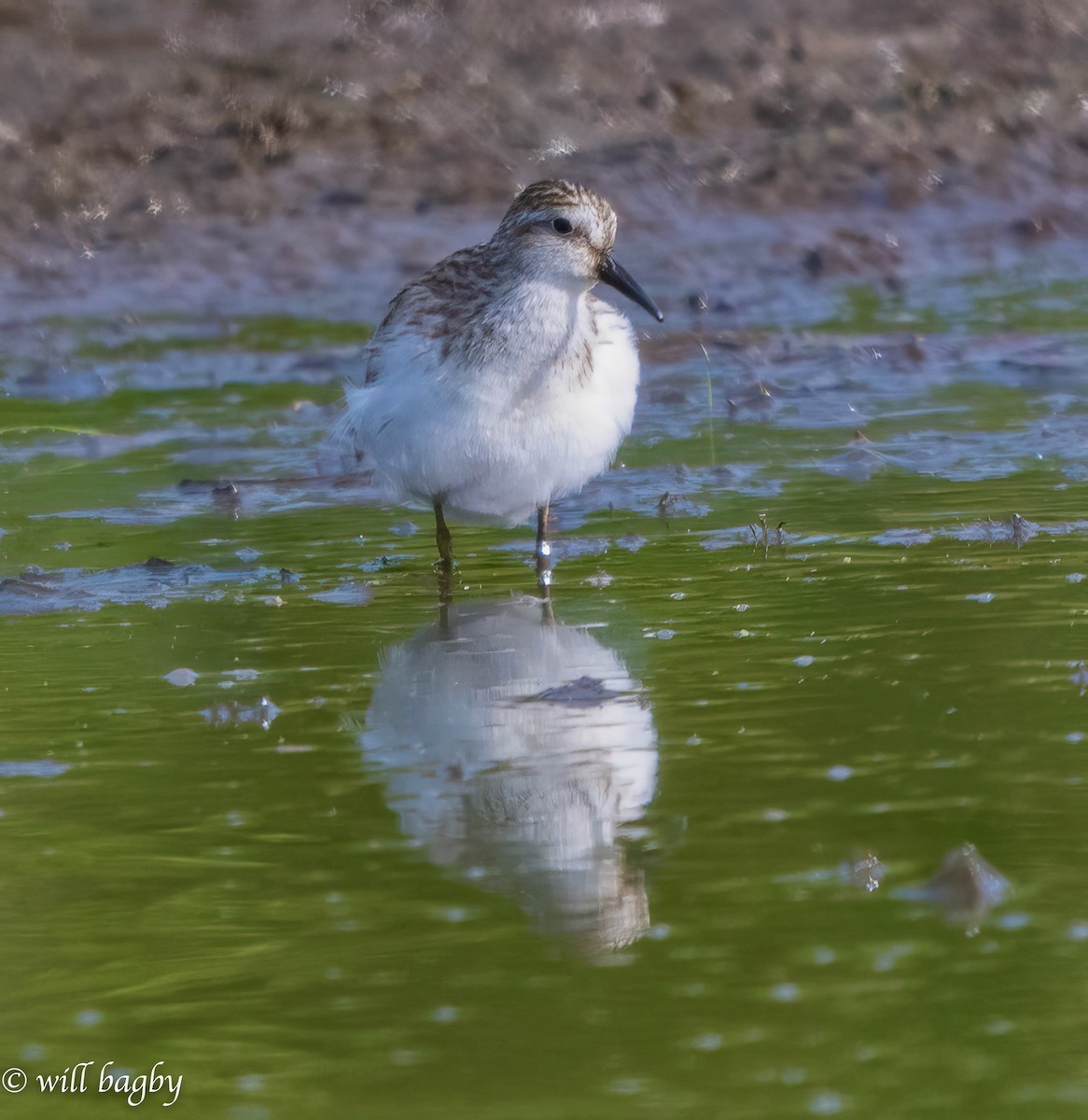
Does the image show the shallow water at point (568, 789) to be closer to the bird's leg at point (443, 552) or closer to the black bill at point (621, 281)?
the bird's leg at point (443, 552)

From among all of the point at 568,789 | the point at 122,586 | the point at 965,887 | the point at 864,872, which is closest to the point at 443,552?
the point at 122,586

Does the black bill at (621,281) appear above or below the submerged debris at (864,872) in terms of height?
above

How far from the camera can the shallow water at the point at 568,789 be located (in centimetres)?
286

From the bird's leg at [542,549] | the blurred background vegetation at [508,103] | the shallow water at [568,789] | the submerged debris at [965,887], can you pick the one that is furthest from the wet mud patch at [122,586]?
the blurred background vegetation at [508,103]

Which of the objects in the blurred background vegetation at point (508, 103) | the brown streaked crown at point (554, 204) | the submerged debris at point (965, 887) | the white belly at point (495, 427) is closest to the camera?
the submerged debris at point (965, 887)

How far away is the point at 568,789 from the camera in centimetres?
389

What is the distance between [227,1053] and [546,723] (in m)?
1.56

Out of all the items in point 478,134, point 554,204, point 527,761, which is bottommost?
point 527,761

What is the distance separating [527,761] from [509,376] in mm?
1967

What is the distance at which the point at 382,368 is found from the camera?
20.1ft

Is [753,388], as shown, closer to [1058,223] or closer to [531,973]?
[1058,223]

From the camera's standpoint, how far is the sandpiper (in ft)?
18.9

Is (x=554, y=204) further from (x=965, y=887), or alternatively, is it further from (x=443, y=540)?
(x=965, y=887)

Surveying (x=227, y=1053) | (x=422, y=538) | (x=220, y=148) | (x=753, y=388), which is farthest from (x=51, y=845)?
(x=220, y=148)
